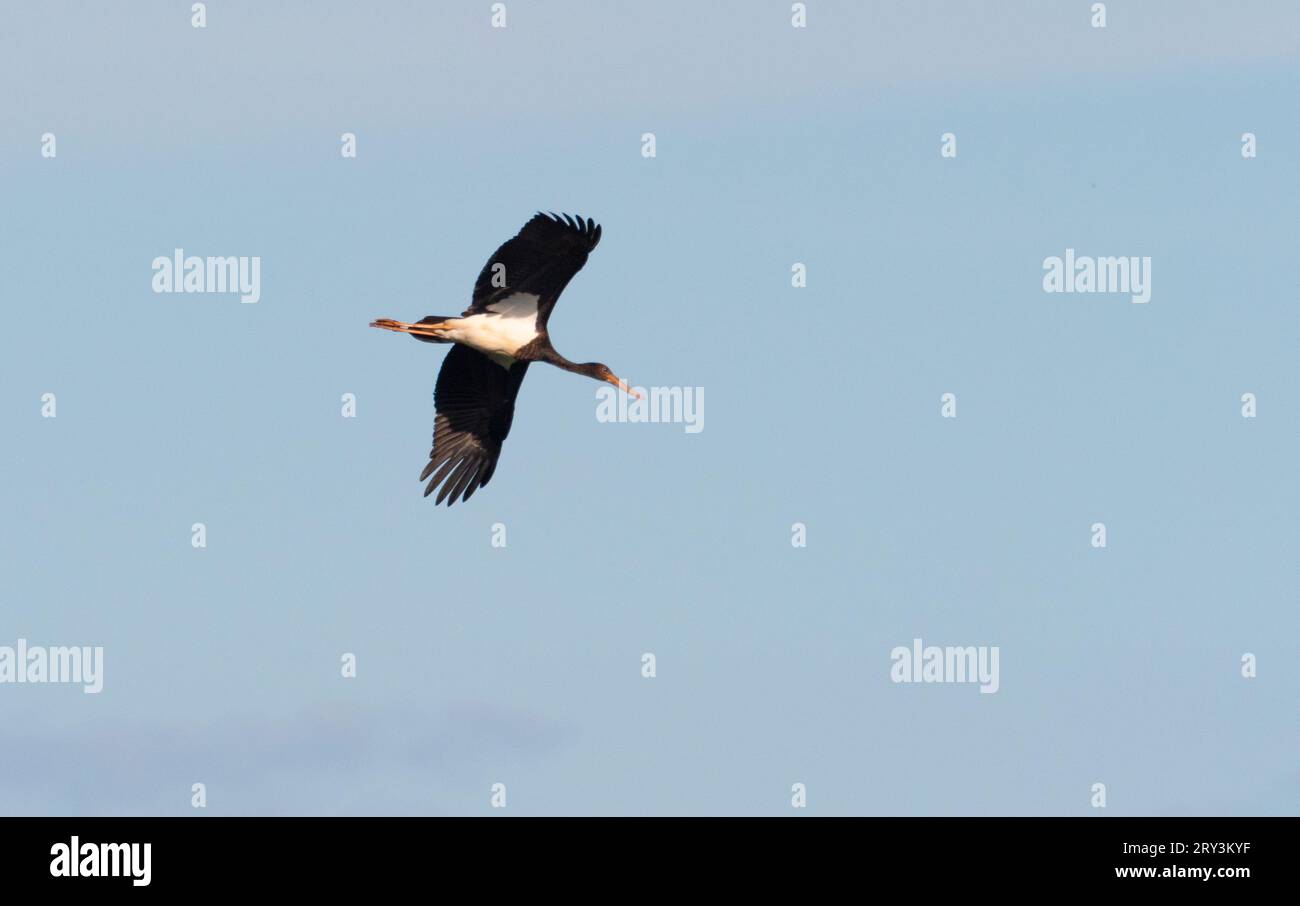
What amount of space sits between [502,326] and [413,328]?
1.45 meters

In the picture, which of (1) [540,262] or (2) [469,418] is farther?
(2) [469,418]

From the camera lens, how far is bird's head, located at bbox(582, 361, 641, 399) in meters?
47.9

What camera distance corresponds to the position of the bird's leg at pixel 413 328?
45.6 m

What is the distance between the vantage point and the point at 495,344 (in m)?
46.4

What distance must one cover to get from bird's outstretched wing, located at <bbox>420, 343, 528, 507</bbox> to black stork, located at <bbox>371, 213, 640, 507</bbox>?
0.02 m

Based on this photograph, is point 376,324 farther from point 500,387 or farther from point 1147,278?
point 1147,278

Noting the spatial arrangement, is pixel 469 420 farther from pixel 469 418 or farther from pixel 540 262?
pixel 540 262

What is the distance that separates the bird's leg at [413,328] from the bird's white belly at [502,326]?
0.15m

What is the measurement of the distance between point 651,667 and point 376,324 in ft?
25.8

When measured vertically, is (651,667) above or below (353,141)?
below

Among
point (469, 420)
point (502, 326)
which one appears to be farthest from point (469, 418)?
point (502, 326)
